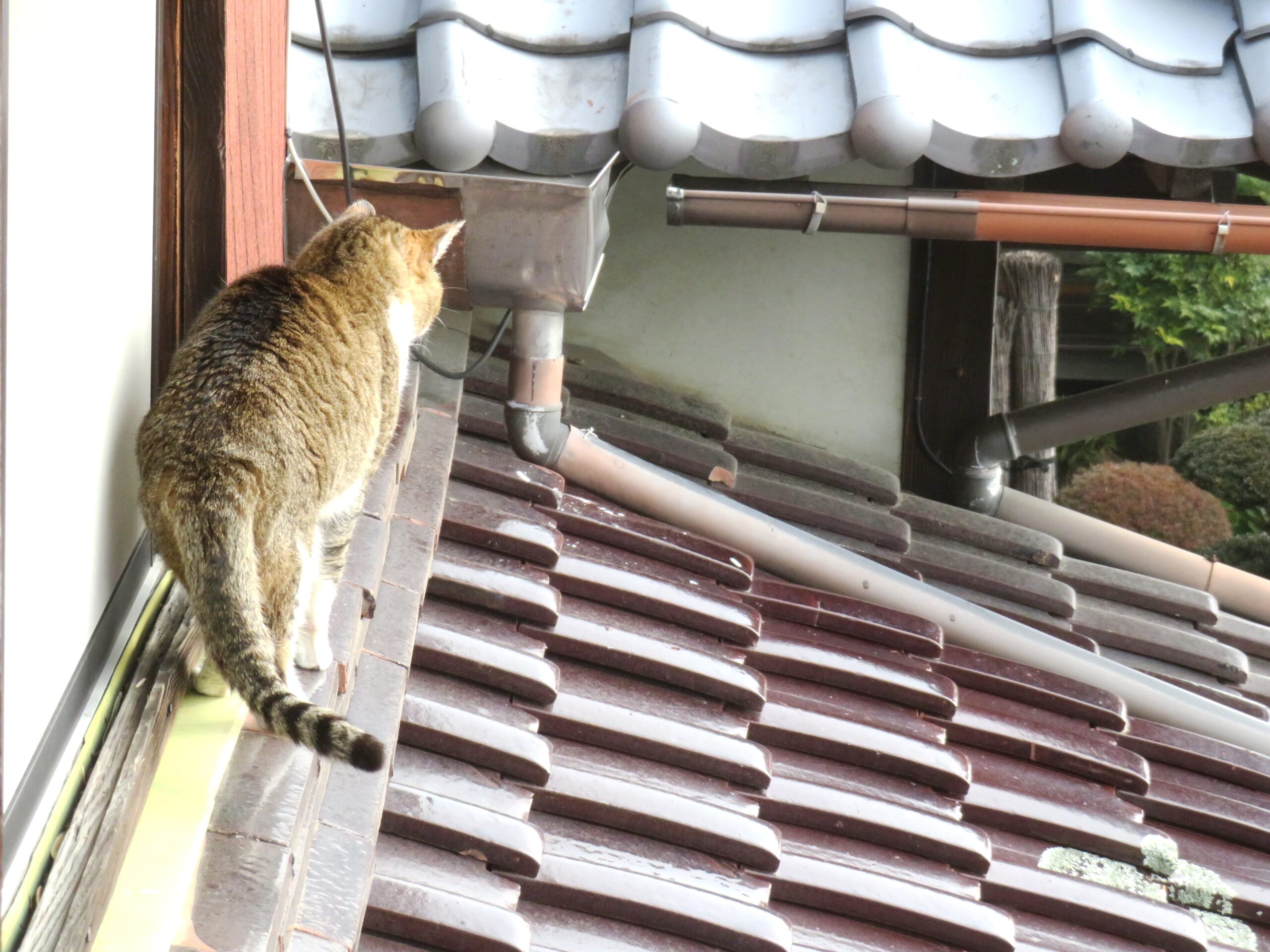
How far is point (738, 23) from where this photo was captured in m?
3.65

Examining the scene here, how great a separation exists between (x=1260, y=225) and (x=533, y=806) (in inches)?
109

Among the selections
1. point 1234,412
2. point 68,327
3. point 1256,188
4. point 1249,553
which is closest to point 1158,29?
point 68,327

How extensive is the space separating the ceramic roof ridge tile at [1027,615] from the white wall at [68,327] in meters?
2.84

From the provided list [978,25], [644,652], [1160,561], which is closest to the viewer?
[644,652]

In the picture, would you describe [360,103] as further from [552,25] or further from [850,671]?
[850,671]

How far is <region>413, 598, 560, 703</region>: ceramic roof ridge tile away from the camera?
266cm

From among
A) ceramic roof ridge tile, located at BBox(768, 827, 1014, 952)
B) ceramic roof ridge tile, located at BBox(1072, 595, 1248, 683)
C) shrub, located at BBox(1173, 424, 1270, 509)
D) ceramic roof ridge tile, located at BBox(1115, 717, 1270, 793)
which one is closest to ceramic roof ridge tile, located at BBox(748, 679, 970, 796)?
ceramic roof ridge tile, located at BBox(768, 827, 1014, 952)

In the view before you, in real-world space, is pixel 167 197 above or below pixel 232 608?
above

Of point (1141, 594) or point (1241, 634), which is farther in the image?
point (1241, 634)

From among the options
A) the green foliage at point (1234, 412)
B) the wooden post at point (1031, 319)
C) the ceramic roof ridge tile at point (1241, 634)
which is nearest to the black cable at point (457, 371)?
the ceramic roof ridge tile at point (1241, 634)

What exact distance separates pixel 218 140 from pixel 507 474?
1.49 meters

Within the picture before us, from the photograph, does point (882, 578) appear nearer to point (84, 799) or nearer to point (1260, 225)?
point (1260, 225)

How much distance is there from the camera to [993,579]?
4.30 metres

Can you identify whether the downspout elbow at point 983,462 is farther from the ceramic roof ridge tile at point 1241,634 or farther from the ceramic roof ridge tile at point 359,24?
the ceramic roof ridge tile at point 359,24
